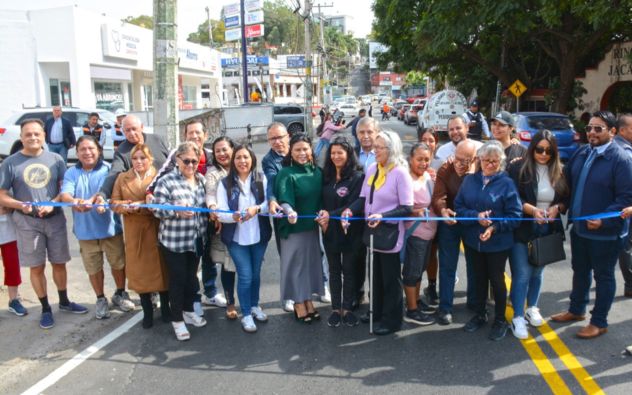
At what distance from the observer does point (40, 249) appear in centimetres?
525

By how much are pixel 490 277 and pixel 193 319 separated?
2.85 meters

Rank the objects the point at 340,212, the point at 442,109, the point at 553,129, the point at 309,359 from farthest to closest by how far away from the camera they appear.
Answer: the point at 442,109 < the point at 553,129 < the point at 340,212 < the point at 309,359

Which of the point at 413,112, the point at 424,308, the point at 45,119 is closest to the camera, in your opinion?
the point at 424,308

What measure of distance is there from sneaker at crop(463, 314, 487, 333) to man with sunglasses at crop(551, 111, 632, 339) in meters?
0.82

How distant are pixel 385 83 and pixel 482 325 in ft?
410

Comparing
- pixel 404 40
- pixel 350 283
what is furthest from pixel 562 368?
pixel 404 40

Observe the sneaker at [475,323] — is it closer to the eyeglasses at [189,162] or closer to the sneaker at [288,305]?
the sneaker at [288,305]

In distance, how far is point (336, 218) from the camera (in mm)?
4918

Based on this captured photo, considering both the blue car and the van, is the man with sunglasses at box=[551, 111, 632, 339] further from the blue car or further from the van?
the van

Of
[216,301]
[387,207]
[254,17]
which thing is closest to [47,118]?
[216,301]

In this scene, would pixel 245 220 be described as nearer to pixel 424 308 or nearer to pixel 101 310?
pixel 101 310

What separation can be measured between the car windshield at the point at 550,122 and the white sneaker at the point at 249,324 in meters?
12.4

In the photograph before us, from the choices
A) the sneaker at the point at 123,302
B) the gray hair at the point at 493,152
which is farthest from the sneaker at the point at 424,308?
the sneaker at the point at 123,302

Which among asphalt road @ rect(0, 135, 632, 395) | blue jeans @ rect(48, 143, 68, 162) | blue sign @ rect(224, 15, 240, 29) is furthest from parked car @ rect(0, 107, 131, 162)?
blue sign @ rect(224, 15, 240, 29)
